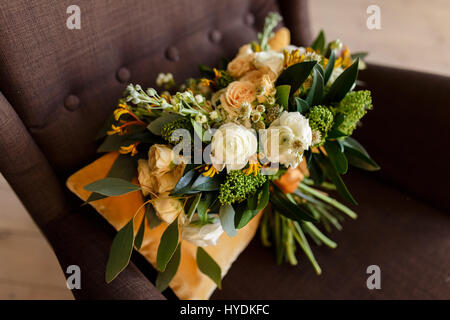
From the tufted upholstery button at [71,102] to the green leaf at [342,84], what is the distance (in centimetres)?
53

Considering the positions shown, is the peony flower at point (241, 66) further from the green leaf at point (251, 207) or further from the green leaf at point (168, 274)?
the green leaf at point (168, 274)

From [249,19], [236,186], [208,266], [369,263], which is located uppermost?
[249,19]

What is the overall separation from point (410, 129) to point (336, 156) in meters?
0.39

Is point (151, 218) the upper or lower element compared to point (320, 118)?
lower

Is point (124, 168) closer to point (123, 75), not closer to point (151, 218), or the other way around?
point (151, 218)

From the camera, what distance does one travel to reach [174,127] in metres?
0.56

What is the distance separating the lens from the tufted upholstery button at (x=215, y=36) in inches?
35.4

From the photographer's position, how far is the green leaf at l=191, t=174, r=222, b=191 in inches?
21.7

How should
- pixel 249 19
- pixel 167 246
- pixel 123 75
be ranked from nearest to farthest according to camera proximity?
pixel 167 246
pixel 123 75
pixel 249 19

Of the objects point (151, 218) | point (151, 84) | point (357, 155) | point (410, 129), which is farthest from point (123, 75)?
point (410, 129)

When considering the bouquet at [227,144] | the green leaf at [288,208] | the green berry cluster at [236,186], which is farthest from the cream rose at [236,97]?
the green leaf at [288,208]

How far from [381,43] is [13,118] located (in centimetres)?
196

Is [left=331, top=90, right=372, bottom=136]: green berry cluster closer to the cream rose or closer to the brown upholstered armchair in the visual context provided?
the cream rose

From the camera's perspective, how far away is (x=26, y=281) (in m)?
1.12
